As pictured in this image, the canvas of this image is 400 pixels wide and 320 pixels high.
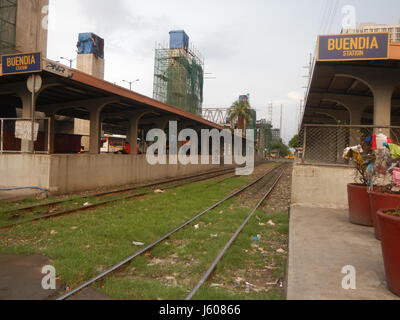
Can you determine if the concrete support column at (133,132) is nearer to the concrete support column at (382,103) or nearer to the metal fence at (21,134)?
the metal fence at (21,134)

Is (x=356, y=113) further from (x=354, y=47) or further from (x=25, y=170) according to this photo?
(x=25, y=170)

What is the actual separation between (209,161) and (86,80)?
64.7 feet

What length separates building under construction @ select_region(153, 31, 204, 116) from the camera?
203 feet

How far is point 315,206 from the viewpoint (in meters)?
8.73

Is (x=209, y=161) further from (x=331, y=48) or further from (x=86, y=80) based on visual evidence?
(x=331, y=48)

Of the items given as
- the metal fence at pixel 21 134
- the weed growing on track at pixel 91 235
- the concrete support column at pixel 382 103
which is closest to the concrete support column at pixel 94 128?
the metal fence at pixel 21 134

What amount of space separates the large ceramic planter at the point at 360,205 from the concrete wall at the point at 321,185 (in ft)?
5.96

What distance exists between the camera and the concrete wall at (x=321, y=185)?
334 inches

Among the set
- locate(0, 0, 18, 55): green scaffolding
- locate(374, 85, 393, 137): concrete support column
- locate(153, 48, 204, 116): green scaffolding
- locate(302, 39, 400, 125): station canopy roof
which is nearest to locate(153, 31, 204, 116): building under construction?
locate(153, 48, 204, 116): green scaffolding

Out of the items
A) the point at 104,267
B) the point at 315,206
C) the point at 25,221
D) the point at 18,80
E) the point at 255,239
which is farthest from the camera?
the point at 18,80

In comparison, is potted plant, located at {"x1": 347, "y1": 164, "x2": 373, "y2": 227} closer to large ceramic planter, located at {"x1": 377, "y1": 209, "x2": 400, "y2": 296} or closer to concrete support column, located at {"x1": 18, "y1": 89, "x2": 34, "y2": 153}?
large ceramic planter, located at {"x1": 377, "y1": 209, "x2": 400, "y2": 296}

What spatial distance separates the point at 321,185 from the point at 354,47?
523 centimetres

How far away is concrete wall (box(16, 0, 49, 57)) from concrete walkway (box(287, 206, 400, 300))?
36.1 meters
